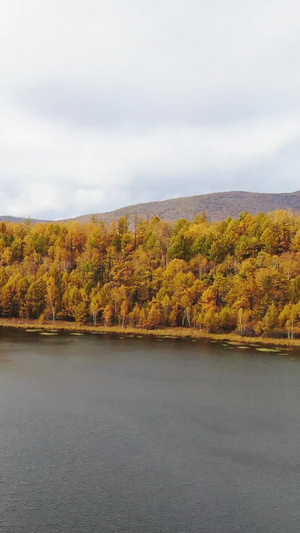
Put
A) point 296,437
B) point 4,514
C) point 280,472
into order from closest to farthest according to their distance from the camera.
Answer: point 4,514
point 280,472
point 296,437

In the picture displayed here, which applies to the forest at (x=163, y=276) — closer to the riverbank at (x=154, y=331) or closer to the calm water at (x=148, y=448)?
the riverbank at (x=154, y=331)

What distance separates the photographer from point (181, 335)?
289 feet

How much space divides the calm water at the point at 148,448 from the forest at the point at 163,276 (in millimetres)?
36908

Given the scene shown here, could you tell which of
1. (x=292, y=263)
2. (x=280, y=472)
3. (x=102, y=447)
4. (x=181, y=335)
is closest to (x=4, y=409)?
(x=102, y=447)

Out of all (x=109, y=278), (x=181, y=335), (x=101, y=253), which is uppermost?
(x=101, y=253)

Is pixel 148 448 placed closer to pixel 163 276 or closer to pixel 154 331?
pixel 154 331

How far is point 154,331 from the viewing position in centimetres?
9131

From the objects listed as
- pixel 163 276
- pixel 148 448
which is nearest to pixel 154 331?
pixel 163 276

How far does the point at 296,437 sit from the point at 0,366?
35.3 m

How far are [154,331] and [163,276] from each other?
16.9 m

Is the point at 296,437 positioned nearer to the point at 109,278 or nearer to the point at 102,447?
the point at 102,447

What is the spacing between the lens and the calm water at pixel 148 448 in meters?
19.4

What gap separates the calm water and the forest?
36.9 m

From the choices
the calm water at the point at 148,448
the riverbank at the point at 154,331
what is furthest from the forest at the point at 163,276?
the calm water at the point at 148,448
